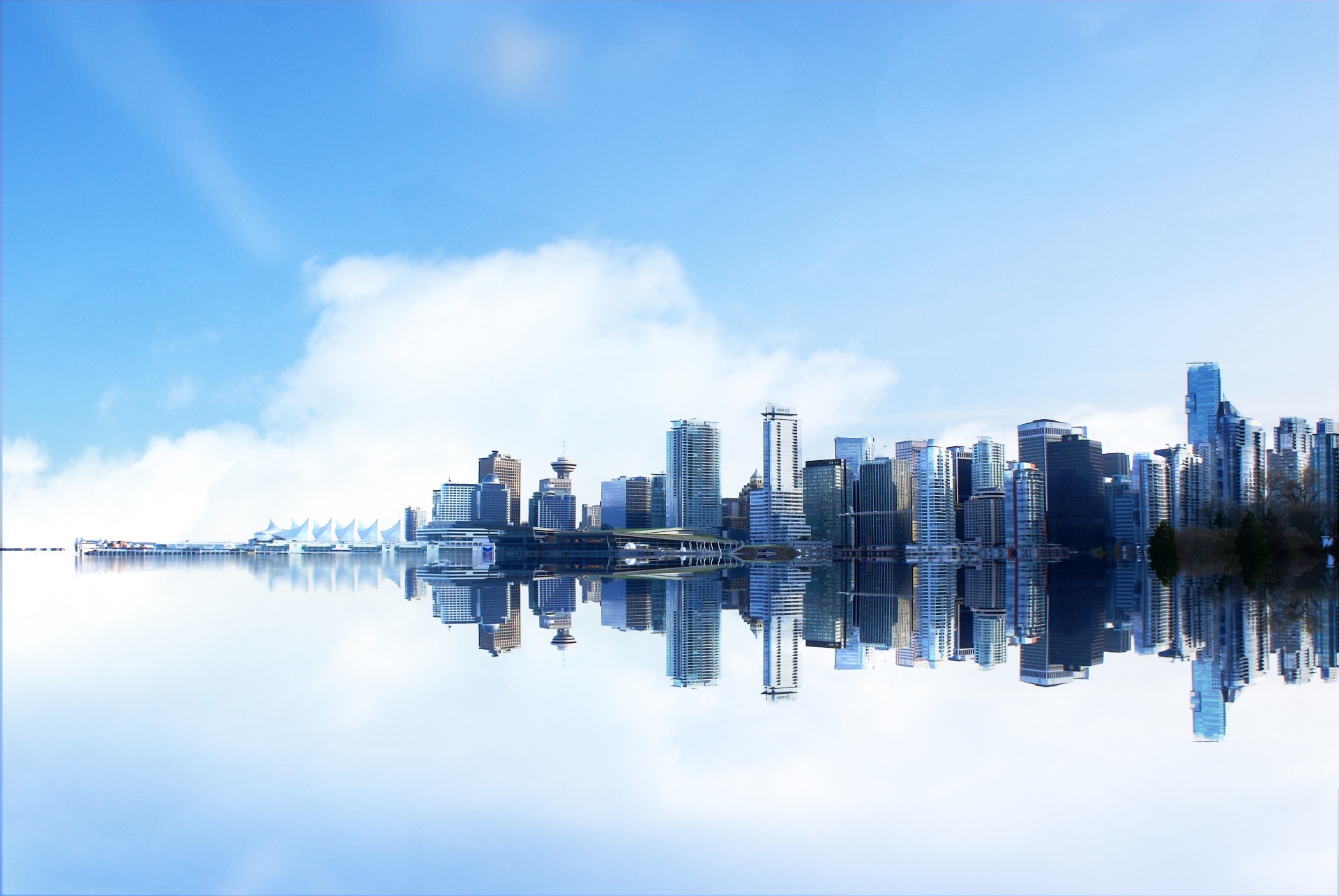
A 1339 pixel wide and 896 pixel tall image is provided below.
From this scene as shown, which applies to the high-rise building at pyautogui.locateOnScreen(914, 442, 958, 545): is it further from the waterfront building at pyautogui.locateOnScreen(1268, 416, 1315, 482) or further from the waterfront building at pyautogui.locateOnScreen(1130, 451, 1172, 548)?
the waterfront building at pyautogui.locateOnScreen(1268, 416, 1315, 482)

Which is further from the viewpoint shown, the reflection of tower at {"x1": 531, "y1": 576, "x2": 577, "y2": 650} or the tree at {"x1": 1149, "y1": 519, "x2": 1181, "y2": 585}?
the tree at {"x1": 1149, "y1": 519, "x2": 1181, "y2": 585}

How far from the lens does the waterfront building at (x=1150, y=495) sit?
110438 mm

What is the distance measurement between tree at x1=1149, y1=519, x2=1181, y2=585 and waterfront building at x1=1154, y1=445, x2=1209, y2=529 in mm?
68668

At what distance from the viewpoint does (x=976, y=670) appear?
14.3 metres

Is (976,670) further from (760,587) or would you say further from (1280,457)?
(1280,457)

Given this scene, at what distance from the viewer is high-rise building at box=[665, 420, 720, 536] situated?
449ft

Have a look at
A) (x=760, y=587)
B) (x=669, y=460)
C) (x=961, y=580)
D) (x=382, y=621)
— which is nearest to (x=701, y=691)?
(x=382, y=621)

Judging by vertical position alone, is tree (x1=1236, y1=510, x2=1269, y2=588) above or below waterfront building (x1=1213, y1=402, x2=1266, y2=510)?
below

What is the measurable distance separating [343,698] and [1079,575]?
50.9 metres

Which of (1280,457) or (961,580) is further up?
(1280,457)

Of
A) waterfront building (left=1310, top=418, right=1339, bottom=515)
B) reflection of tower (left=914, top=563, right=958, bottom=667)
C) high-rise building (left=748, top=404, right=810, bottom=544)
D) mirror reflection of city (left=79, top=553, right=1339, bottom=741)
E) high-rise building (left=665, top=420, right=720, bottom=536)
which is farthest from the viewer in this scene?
high-rise building (left=665, top=420, right=720, bottom=536)

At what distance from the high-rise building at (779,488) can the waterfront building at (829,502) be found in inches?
65.7

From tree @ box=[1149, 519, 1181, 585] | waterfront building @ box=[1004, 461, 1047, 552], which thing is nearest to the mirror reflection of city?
tree @ box=[1149, 519, 1181, 585]

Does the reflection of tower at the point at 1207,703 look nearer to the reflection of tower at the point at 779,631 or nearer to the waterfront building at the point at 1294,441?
the reflection of tower at the point at 779,631
